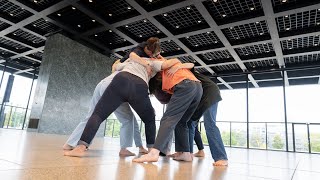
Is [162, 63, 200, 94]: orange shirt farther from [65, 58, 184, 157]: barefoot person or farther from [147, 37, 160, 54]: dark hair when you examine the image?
[147, 37, 160, 54]: dark hair

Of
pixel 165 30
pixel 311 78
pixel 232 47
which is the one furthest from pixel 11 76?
pixel 311 78

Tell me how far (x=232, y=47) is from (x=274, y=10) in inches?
96.0

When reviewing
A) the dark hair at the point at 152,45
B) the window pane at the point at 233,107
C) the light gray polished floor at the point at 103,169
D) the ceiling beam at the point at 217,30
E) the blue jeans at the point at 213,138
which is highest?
the ceiling beam at the point at 217,30

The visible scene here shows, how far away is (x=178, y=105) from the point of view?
81.6 inches

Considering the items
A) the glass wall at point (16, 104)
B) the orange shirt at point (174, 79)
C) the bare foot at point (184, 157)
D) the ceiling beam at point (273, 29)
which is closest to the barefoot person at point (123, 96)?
the orange shirt at point (174, 79)

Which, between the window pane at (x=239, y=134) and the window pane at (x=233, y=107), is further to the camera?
the window pane at (x=233, y=107)

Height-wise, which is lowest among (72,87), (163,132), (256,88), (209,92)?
(163,132)

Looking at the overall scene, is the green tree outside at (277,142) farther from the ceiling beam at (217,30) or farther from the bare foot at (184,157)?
the bare foot at (184,157)

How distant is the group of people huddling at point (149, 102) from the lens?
78.2 inches

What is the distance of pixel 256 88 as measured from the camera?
11219mm

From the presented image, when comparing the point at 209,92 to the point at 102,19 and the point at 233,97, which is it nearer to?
the point at 102,19

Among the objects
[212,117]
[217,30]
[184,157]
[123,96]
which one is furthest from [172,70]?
[217,30]

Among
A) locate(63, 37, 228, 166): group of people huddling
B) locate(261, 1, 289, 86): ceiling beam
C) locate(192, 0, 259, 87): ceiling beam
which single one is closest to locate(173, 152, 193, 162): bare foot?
locate(63, 37, 228, 166): group of people huddling

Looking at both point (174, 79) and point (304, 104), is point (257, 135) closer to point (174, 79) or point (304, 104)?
point (304, 104)
